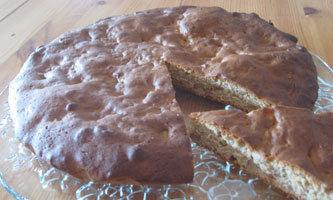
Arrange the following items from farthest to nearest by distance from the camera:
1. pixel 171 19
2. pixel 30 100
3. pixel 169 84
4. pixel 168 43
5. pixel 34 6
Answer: pixel 34 6 → pixel 171 19 → pixel 168 43 → pixel 169 84 → pixel 30 100

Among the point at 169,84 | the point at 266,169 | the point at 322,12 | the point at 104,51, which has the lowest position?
the point at 322,12

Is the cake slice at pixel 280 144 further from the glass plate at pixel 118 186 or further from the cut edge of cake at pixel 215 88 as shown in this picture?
the cut edge of cake at pixel 215 88

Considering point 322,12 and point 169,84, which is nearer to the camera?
point 169,84

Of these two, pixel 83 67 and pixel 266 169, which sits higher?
pixel 83 67

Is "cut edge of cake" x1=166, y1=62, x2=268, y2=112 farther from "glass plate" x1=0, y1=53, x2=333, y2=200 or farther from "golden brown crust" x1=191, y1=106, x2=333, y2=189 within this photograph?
"glass plate" x1=0, y1=53, x2=333, y2=200

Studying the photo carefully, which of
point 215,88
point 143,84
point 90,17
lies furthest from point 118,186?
point 90,17

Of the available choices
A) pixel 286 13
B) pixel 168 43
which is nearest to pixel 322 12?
pixel 286 13

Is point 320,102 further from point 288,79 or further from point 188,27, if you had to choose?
point 188,27
